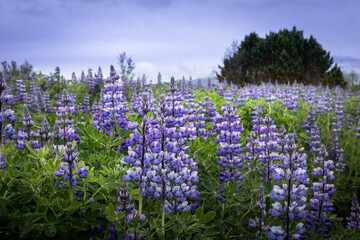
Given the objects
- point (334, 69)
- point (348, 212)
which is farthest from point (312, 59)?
point (348, 212)

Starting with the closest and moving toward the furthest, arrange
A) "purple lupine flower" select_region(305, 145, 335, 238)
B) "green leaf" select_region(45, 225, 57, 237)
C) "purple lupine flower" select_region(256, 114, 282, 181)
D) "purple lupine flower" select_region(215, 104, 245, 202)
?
"green leaf" select_region(45, 225, 57, 237) < "purple lupine flower" select_region(215, 104, 245, 202) < "purple lupine flower" select_region(305, 145, 335, 238) < "purple lupine flower" select_region(256, 114, 282, 181)

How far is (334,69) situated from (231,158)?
33575 mm

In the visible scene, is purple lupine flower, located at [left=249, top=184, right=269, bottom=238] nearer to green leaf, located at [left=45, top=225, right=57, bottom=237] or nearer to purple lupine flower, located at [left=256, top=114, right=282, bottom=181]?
purple lupine flower, located at [left=256, top=114, right=282, bottom=181]

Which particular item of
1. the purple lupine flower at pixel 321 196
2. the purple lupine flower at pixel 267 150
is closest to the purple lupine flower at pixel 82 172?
the purple lupine flower at pixel 267 150

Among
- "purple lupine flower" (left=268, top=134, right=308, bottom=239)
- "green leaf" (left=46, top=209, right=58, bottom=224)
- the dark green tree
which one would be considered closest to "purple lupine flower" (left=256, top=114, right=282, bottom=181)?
"purple lupine flower" (left=268, top=134, right=308, bottom=239)

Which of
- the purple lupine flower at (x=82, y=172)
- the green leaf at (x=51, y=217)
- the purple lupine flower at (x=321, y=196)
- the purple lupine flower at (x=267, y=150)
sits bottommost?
the purple lupine flower at (x=321, y=196)

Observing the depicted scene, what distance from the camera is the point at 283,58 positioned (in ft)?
104

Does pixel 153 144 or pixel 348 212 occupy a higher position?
pixel 153 144

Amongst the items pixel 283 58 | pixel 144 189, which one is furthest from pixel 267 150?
pixel 283 58

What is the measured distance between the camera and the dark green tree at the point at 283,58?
3077 centimetres

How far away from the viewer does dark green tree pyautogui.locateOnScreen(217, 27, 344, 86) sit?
101 ft

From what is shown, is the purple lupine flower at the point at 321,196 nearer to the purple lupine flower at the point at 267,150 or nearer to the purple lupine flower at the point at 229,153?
the purple lupine flower at the point at 267,150

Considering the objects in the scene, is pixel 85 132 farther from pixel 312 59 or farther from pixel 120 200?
pixel 312 59

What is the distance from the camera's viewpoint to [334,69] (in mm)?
31750
